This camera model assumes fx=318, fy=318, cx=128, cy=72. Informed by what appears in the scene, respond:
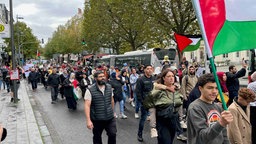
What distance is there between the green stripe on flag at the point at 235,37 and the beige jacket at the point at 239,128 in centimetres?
110

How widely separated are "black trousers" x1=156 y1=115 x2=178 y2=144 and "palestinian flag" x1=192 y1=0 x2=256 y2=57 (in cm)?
194

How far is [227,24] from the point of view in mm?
3318

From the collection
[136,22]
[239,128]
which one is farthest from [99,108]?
[136,22]

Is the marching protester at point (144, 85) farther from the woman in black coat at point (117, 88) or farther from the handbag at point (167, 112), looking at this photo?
the woman in black coat at point (117, 88)

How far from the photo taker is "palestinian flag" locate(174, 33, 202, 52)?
22.3 ft

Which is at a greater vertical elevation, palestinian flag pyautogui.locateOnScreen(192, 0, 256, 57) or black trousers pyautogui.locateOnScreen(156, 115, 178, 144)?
palestinian flag pyautogui.locateOnScreen(192, 0, 256, 57)

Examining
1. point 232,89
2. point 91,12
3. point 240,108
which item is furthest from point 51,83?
point 91,12

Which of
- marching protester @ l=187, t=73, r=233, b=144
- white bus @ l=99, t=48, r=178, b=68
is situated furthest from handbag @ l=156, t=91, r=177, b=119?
white bus @ l=99, t=48, r=178, b=68

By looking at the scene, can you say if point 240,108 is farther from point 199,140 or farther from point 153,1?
point 153,1

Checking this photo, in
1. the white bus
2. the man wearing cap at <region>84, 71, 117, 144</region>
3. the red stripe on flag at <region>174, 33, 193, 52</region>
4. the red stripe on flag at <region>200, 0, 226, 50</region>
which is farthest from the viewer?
the white bus

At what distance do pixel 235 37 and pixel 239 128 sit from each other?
1.42 metres

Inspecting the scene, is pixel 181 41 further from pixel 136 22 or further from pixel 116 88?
pixel 136 22

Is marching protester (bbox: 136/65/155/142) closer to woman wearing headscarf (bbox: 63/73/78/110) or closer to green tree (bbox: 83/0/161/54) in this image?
woman wearing headscarf (bbox: 63/73/78/110)

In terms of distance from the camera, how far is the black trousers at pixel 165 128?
4887 millimetres
